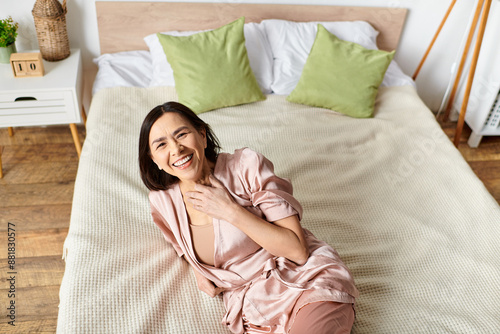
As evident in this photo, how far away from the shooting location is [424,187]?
1.93m

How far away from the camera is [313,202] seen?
5.88ft

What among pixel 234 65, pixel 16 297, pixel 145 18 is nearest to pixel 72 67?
pixel 145 18

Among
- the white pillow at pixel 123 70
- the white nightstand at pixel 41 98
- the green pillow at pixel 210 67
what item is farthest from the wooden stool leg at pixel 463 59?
the white nightstand at pixel 41 98

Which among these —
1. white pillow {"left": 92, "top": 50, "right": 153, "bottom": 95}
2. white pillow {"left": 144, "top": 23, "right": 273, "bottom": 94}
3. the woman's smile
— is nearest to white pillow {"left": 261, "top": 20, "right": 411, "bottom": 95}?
white pillow {"left": 144, "top": 23, "right": 273, "bottom": 94}

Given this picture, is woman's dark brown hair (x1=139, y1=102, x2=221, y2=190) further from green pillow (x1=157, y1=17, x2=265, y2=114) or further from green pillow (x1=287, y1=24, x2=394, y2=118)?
green pillow (x1=287, y1=24, x2=394, y2=118)

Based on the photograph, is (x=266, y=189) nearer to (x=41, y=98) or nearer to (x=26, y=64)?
(x=41, y=98)

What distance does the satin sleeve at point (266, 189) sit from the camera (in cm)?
127

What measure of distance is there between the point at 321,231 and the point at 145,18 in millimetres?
1561

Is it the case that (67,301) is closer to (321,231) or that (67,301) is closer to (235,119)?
(321,231)

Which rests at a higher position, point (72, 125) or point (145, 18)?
point (145, 18)

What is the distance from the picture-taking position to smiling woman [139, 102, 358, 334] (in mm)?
1238

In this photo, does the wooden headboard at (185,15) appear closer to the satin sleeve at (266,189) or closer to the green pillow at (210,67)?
the green pillow at (210,67)

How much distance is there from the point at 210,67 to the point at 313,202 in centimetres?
88

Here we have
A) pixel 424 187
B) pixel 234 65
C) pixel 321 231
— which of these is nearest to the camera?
pixel 321 231
